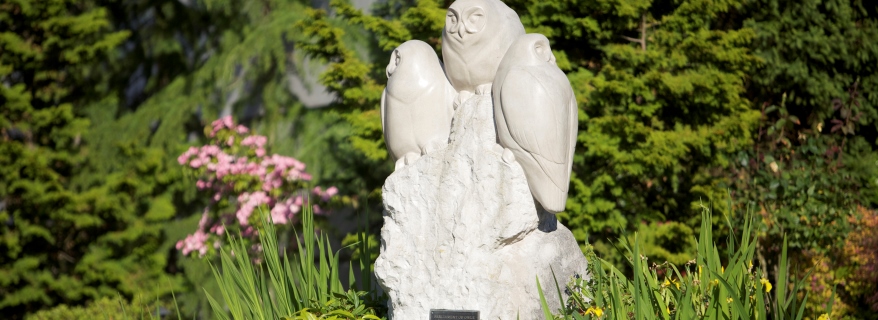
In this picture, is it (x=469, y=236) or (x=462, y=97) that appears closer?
(x=469, y=236)

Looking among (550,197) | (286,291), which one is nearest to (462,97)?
(550,197)

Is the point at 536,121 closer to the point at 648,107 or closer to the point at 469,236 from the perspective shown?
the point at 469,236

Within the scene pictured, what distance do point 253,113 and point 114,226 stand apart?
1.58m

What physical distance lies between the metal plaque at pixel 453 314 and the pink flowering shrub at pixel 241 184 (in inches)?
142

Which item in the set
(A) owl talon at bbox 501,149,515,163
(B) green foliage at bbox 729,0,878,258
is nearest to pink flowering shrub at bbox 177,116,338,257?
(B) green foliage at bbox 729,0,878,258

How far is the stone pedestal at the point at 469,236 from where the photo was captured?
3508 millimetres

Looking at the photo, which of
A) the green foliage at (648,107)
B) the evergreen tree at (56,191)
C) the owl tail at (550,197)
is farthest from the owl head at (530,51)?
the evergreen tree at (56,191)

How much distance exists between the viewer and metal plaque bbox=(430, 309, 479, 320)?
136 inches

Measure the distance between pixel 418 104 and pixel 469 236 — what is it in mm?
611

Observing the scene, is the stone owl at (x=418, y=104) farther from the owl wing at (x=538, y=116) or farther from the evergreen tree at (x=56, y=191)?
the evergreen tree at (x=56, y=191)

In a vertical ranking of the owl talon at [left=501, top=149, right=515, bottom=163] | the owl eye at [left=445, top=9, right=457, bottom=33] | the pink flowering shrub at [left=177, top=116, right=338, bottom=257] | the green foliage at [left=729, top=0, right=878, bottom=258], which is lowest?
the pink flowering shrub at [left=177, top=116, right=338, bottom=257]

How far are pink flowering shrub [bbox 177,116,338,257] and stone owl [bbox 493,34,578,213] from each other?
3.74m

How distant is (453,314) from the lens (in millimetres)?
3480

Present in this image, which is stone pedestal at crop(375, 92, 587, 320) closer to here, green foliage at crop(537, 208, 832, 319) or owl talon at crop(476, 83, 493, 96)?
owl talon at crop(476, 83, 493, 96)
